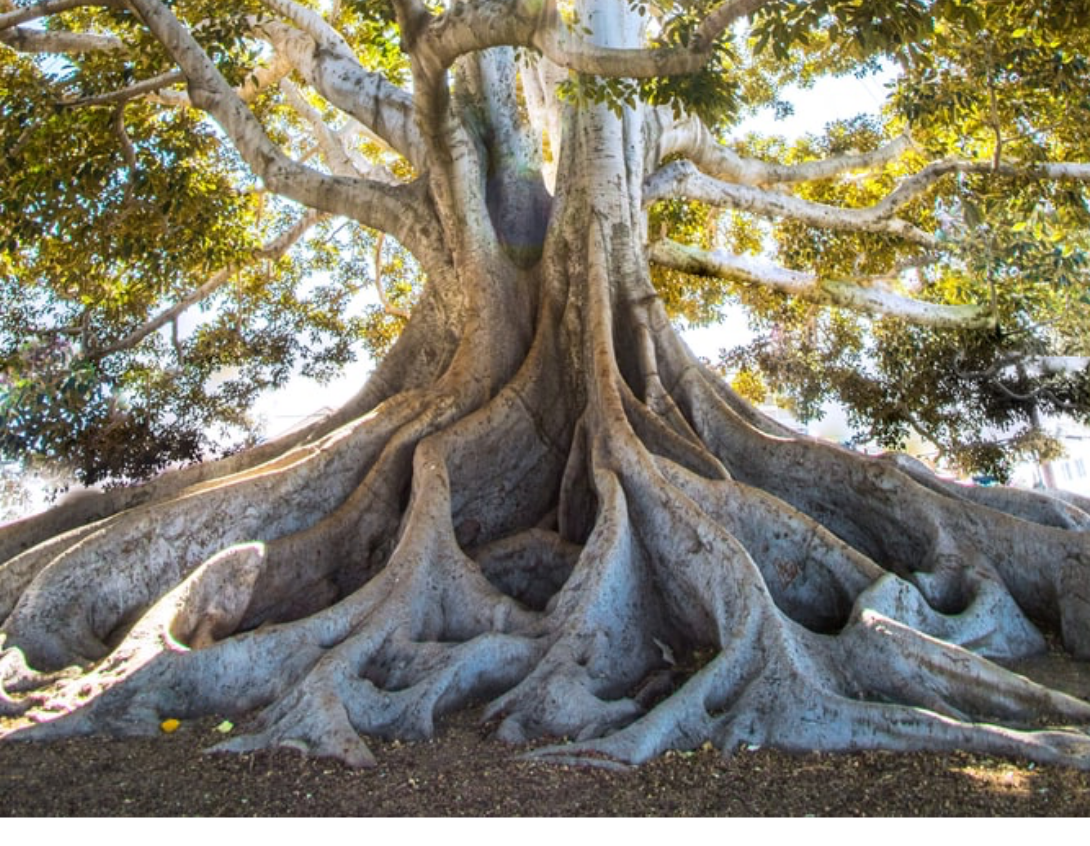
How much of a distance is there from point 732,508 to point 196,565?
3.18 m

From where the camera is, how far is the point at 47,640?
14.1 feet

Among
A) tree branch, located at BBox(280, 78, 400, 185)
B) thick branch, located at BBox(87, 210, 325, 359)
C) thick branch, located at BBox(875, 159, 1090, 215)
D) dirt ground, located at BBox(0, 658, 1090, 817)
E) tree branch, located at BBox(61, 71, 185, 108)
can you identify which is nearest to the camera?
dirt ground, located at BBox(0, 658, 1090, 817)

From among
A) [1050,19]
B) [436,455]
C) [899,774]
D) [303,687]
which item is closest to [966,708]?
[899,774]

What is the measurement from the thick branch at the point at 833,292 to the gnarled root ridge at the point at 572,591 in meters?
2.41

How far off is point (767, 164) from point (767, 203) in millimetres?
1163

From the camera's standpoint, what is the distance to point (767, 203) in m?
8.24

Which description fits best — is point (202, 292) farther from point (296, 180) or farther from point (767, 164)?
point (767, 164)

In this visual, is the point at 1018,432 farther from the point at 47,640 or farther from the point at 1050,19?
the point at 47,640

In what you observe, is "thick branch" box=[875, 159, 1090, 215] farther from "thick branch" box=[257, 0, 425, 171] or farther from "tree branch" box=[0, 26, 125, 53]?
"tree branch" box=[0, 26, 125, 53]

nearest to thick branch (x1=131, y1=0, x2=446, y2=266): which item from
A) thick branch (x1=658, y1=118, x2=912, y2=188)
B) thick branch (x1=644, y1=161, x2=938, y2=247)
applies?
thick branch (x1=644, y1=161, x2=938, y2=247)

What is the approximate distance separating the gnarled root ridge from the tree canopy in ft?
7.34

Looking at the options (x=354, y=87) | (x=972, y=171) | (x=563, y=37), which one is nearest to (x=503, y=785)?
(x=563, y=37)

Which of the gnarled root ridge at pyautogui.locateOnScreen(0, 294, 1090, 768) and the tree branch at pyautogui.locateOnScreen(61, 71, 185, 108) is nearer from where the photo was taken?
the gnarled root ridge at pyautogui.locateOnScreen(0, 294, 1090, 768)

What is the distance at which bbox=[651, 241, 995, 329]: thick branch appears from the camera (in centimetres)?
838
